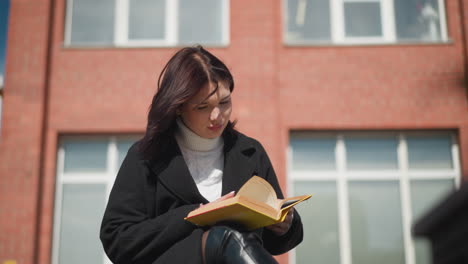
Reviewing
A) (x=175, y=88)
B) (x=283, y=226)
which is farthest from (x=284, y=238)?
(x=175, y=88)

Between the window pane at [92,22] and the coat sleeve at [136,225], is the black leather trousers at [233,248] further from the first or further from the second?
the window pane at [92,22]

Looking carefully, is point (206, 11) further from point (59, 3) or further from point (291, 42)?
point (59, 3)

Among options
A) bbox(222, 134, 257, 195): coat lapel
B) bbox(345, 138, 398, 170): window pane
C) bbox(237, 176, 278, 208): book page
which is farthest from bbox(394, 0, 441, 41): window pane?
bbox(237, 176, 278, 208): book page

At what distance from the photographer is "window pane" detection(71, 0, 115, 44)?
912 cm

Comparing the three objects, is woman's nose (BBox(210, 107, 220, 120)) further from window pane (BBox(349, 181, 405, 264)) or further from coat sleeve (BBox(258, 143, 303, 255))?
window pane (BBox(349, 181, 405, 264))

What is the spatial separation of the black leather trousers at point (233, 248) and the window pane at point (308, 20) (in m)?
7.07

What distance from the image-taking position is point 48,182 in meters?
8.52

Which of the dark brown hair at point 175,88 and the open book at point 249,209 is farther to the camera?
the dark brown hair at point 175,88

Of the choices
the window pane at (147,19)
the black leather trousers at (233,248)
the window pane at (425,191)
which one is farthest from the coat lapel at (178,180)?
the window pane at (147,19)

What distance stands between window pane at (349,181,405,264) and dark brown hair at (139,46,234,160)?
6.05 meters

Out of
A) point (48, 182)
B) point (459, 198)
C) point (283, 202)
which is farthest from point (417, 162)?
point (459, 198)

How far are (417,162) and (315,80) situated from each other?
1.79 metres

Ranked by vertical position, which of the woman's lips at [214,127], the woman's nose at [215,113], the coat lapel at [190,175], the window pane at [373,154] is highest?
the window pane at [373,154]

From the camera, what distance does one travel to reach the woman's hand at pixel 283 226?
2.62 meters
